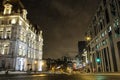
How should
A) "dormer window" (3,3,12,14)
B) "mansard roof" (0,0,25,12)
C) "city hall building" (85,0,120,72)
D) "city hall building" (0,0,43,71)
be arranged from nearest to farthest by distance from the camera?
"city hall building" (85,0,120,72) < "city hall building" (0,0,43,71) < "dormer window" (3,3,12,14) < "mansard roof" (0,0,25,12)

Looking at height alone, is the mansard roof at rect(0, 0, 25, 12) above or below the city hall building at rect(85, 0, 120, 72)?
above

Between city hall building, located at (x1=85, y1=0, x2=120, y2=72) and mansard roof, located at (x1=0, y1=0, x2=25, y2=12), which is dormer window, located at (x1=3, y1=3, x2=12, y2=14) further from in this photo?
city hall building, located at (x1=85, y1=0, x2=120, y2=72)

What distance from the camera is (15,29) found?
61.6 m

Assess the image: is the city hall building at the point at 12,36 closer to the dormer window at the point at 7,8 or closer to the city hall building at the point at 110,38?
Answer: the dormer window at the point at 7,8

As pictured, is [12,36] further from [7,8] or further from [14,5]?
[14,5]

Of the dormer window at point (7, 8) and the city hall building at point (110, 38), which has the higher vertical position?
the dormer window at point (7, 8)

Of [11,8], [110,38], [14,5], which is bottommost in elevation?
[110,38]

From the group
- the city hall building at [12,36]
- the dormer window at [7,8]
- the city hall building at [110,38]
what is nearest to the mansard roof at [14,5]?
the city hall building at [12,36]

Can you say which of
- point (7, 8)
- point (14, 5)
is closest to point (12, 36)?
point (7, 8)

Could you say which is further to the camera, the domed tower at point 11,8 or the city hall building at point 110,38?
the domed tower at point 11,8

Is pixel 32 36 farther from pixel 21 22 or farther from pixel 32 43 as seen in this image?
pixel 21 22

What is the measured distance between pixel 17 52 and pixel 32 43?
2346cm

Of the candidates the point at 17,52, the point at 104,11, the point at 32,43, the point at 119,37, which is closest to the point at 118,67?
the point at 119,37

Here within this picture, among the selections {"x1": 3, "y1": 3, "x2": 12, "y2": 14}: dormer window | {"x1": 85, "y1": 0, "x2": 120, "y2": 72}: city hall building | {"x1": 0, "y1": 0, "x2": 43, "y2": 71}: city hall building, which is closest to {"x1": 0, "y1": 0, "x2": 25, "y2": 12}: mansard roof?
{"x1": 0, "y1": 0, "x2": 43, "y2": 71}: city hall building
